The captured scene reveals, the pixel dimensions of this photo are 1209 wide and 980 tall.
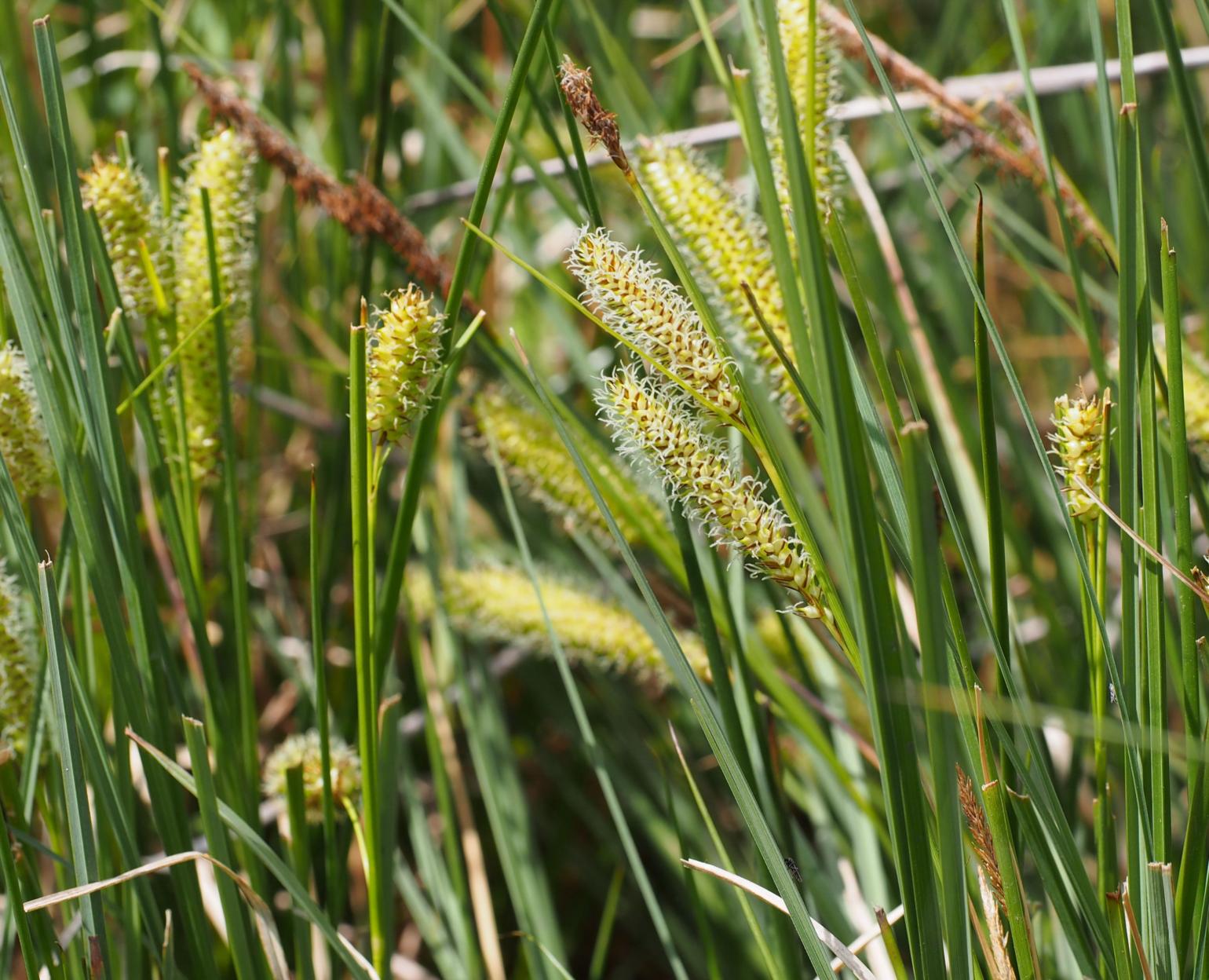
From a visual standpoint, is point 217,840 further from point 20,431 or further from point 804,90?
point 804,90

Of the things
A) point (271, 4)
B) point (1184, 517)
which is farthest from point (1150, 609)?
point (271, 4)

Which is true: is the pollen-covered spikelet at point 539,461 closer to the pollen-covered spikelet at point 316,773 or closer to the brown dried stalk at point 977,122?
Answer: the pollen-covered spikelet at point 316,773

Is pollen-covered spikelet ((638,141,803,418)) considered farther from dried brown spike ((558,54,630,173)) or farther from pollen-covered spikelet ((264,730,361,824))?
pollen-covered spikelet ((264,730,361,824))


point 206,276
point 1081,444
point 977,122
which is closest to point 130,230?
point 206,276

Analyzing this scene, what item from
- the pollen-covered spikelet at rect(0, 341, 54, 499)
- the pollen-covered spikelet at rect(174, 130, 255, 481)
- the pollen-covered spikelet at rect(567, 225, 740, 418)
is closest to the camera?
the pollen-covered spikelet at rect(567, 225, 740, 418)

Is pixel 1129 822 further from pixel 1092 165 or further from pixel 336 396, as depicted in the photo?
pixel 1092 165

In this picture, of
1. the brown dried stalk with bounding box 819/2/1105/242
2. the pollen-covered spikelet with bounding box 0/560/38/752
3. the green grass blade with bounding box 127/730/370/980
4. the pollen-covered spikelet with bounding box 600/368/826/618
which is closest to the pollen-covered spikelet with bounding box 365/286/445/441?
the pollen-covered spikelet with bounding box 600/368/826/618
